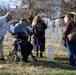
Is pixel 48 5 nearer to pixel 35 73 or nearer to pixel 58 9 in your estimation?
pixel 58 9

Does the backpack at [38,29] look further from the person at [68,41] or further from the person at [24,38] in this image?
the person at [68,41]

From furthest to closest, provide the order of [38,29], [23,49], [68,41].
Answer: [38,29]
[23,49]
[68,41]

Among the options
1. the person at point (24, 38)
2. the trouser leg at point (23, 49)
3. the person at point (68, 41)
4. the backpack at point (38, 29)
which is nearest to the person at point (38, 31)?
the backpack at point (38, 29)

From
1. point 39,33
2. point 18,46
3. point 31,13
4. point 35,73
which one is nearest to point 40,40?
point 39,33

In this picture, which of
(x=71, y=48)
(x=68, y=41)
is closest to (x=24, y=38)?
(x=68, y=41)

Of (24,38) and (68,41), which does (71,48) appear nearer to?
(68,41)

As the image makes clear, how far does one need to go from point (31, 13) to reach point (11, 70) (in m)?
20.5

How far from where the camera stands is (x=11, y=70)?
8.57 metres

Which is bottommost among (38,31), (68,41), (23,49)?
(23,49)

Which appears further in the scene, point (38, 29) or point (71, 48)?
point (38, 29)

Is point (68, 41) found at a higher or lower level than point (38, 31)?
lower

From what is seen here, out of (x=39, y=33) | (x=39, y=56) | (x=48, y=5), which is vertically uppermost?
(x=48, y=5)

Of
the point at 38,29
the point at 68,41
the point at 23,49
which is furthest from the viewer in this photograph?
the point at 38,29

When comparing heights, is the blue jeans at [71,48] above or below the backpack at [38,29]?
below
